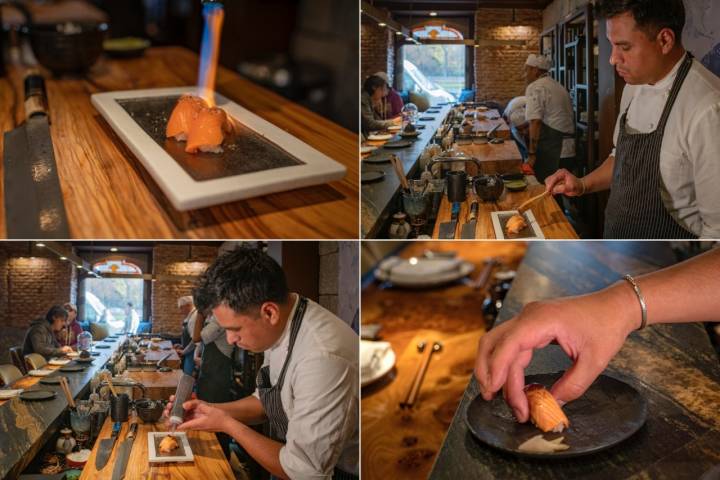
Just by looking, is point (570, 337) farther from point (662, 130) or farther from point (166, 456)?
point (166, 456)

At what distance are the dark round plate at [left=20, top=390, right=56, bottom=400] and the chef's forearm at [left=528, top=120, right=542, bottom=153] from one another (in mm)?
1528

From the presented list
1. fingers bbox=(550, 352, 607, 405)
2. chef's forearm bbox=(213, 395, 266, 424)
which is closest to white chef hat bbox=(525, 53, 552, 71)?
fingers bbox=(550, 352, 607, 405)

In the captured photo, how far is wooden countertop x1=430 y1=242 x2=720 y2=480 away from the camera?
1418 mm

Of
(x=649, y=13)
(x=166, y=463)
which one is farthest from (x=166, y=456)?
(x=649, y=13)

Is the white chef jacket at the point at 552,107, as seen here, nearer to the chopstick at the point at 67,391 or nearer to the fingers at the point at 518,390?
the fingers at the point at 518,390

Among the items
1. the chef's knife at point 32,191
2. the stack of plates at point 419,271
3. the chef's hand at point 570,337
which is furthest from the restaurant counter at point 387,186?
the chef's knife at point 32,191

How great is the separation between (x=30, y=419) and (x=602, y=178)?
1737 mm

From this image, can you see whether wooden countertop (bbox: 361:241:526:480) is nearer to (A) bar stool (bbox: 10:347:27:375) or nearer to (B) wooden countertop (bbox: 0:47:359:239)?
(B) wooden countertop (bbox: 0:47:359:239)

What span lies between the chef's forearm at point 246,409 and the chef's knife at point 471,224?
76cm

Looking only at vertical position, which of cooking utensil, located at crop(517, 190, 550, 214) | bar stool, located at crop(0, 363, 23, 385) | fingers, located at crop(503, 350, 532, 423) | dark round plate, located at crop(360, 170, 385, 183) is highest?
dark round plate, located at crop(360, 170, 385, 183)

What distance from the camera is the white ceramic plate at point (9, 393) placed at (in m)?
2.03

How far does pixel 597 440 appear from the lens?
147 cm

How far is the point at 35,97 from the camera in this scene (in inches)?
79.4

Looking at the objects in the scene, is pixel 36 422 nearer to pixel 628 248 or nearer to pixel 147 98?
pixel 147 98
